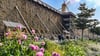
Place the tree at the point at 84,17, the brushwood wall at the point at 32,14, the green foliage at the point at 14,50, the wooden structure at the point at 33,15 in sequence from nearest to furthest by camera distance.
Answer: the green foliage at the point at 14,50 → the brushwood wall at the point at 32,14 → the wooden structure at the point at 33,15 → the tree at the point at 84,17

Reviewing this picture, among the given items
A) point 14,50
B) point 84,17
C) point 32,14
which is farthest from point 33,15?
point 14,50

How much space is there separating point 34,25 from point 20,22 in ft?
13.7

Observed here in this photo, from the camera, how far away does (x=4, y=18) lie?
23.3 meters

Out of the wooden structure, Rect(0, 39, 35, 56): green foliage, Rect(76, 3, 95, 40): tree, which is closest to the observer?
Rect(0, 39, 35, 56): green foliage

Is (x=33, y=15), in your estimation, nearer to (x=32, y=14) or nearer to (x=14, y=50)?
(x=32, y=14)

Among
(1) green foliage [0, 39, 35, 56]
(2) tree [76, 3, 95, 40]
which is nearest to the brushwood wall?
(2) tree [76, 3, 95, 40]

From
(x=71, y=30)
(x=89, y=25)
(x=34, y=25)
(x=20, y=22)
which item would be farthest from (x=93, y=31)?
(x=20, y=22)

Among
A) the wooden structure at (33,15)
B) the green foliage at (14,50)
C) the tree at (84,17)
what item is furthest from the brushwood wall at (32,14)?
the green foliage at (14,50)

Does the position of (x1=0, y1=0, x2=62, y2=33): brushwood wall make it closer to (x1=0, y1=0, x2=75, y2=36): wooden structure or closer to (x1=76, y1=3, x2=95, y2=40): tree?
(x1=0, y1=0, x2=75, y2=36): wooden structure

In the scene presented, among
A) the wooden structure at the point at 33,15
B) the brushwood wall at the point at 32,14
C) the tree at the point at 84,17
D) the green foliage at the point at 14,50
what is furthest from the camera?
the tree at the point at 84,17

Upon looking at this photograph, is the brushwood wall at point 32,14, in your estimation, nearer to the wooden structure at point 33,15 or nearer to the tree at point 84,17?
the wooden structure at point 33,15

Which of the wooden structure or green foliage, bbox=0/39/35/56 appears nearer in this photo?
green foliage, bbox=0/39/35/56

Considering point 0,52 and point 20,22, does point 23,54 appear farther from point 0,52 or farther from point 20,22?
point 20,22

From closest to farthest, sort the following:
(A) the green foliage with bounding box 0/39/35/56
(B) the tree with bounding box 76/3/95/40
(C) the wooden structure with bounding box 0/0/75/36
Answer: (A) the green foliage with bounding box 0/39/35/56
(C) the wooden structure with bounding box 0/0/75/36
(B) the tree with bounding box 76/3/95/40
